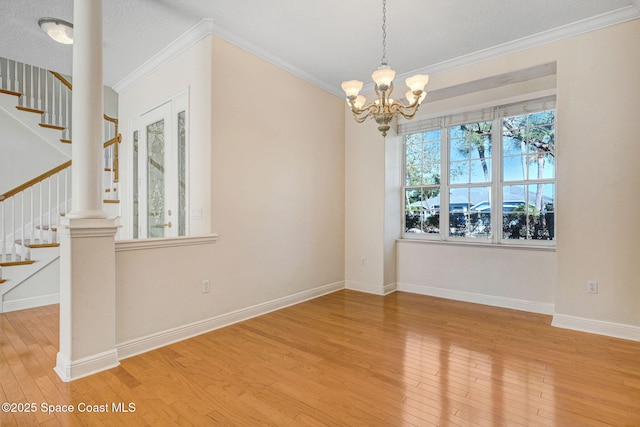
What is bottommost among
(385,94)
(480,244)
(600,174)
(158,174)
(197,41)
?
(480,244)

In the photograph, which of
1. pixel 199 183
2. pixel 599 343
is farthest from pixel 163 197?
pixel 599 343

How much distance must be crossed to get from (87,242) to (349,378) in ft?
7.05

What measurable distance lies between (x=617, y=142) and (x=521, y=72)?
1207 mm

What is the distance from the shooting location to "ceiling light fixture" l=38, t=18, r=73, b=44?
10.2 feet

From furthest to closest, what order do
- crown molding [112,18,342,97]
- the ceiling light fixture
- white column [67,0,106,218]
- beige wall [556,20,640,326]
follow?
crown molding [112,18,342,97], the ceiling light fixture, beige wall [556,20,640,326], white column [67,0,106,218]

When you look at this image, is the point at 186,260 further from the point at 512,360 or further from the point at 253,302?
the point at 512,360

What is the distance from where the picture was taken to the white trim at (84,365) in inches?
88.2

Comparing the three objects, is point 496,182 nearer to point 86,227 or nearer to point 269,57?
point 269,57

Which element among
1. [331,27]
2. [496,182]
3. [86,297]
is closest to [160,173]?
[86,297]

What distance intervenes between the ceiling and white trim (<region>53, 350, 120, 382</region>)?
299 cm

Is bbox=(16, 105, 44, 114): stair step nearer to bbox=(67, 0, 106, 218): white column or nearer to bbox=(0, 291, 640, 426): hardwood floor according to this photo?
bbox=(0, 291, 640, 426): hardwood floor

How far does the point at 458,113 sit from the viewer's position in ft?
14.4

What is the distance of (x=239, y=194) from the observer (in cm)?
349

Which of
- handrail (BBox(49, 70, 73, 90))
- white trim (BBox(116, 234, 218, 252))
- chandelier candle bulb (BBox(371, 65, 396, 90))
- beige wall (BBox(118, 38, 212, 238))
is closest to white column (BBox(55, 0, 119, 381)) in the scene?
white trim (BBox(116, 234, 218, 252))
